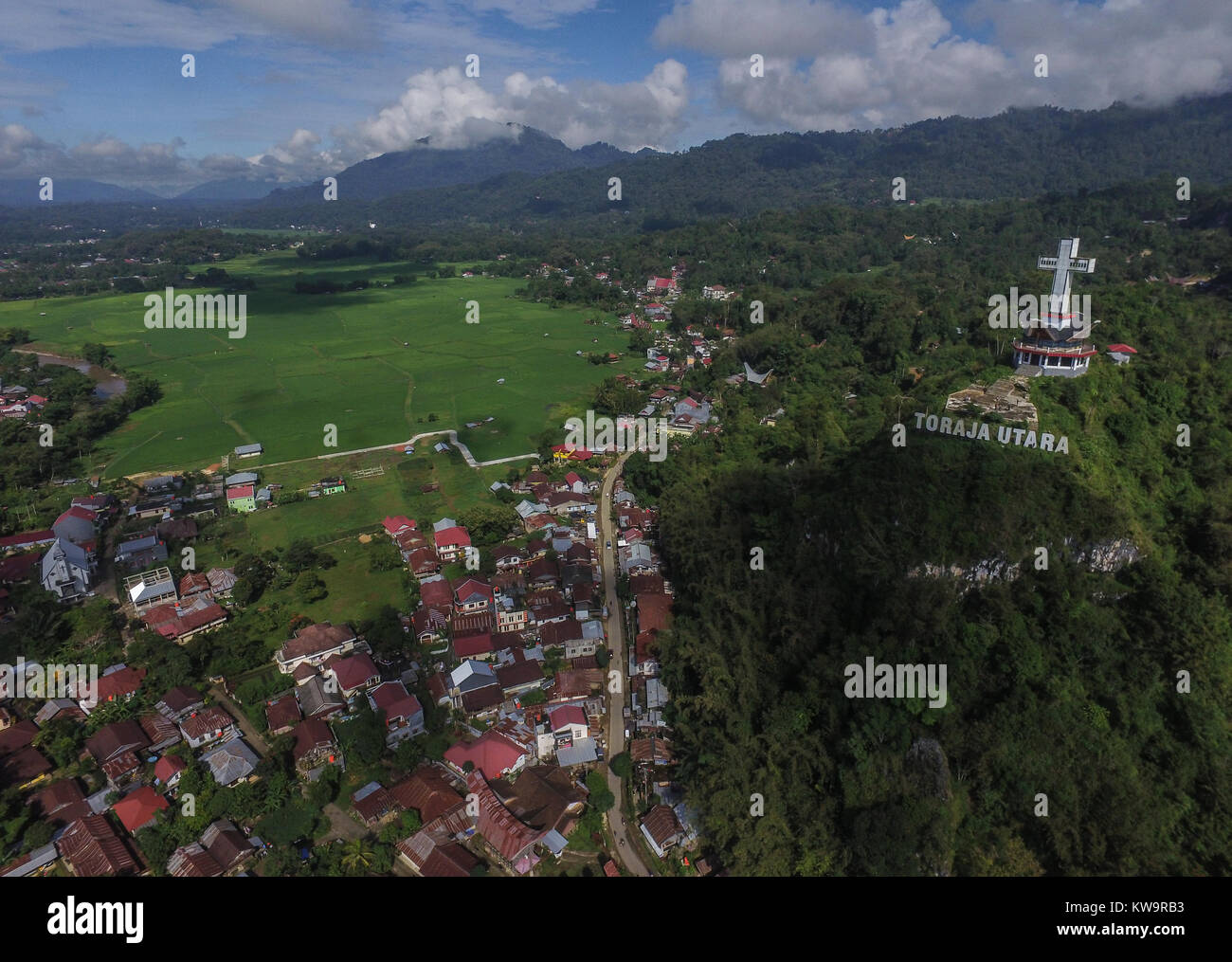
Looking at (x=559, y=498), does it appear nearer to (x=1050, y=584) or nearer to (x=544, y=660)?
(x=544, y=660)

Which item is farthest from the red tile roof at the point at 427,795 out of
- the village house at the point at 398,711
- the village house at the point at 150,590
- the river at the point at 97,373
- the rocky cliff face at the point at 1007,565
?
the river at the point at 97,373

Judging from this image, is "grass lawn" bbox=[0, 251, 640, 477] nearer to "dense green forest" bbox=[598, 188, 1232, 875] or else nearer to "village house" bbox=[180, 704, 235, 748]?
"village house" bbox=[180, 704, 235, 748]

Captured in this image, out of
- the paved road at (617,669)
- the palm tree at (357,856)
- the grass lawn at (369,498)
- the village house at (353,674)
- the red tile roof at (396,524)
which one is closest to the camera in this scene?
the palm tree at (357,856)

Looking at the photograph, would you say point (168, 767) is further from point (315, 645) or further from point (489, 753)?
point (489, 753)

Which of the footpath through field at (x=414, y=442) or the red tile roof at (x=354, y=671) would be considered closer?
the red tile roof at (x=354, y=671)

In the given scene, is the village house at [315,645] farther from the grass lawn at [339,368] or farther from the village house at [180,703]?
the grass lawn at [339,368]

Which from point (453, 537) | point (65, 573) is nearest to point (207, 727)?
point (453, 537)

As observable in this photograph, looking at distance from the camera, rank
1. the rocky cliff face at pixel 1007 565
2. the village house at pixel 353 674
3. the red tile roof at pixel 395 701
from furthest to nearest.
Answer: the village house at pixel 353 674 < the red tile roof at pixel 395 701 < the rocky cliff face at pixel 1007 565
